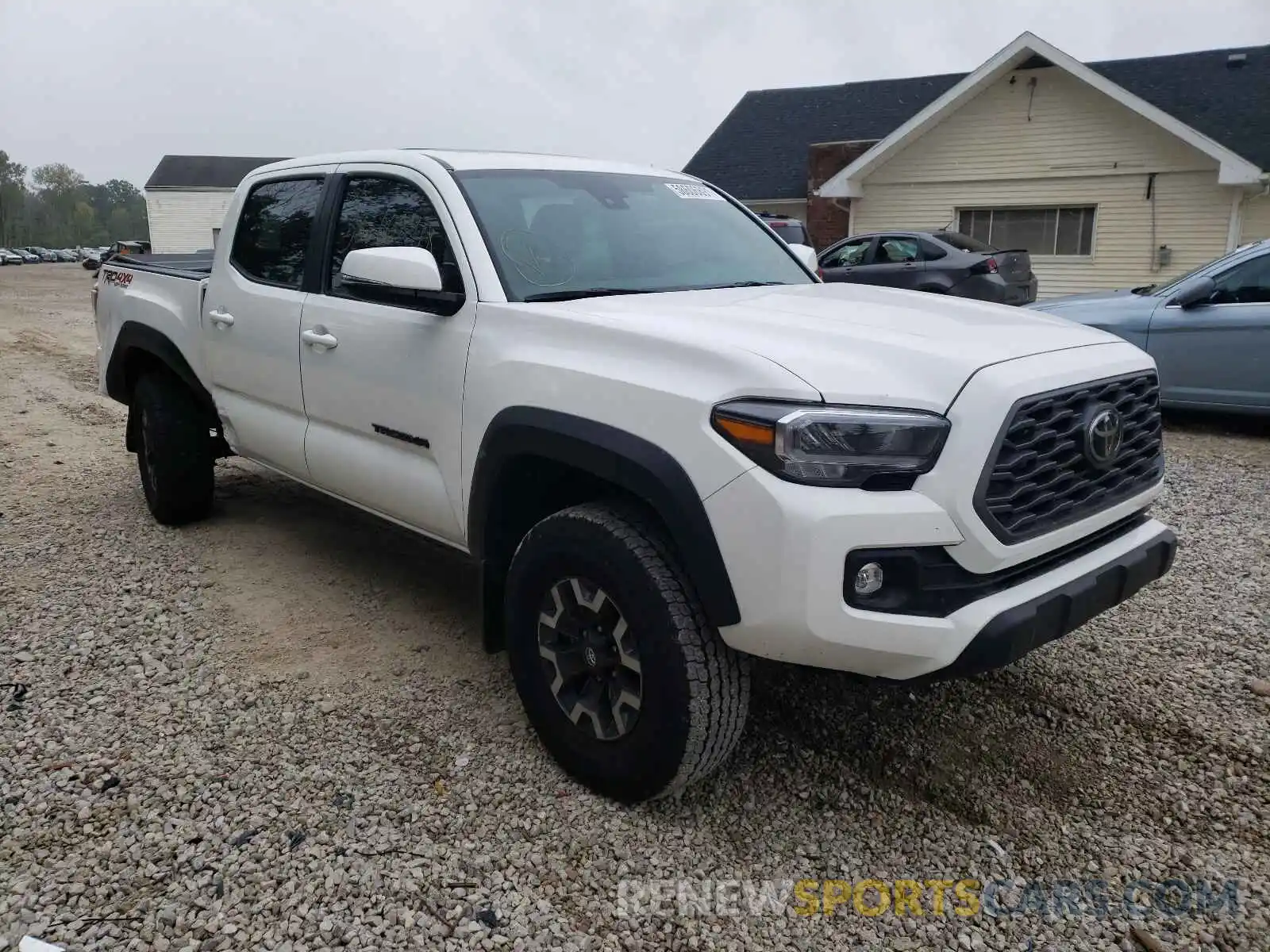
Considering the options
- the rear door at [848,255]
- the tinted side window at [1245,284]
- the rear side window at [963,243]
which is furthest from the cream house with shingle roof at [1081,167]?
the tinted side window at [1245,284]

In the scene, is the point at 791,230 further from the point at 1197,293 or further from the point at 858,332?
the point at 858,332

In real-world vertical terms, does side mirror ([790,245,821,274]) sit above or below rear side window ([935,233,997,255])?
above

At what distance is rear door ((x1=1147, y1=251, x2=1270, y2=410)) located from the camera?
285 inches

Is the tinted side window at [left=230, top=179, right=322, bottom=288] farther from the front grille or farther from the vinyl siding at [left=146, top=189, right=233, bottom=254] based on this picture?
the vinyl siding at [left=146, top=189, right=233, bottom=254]

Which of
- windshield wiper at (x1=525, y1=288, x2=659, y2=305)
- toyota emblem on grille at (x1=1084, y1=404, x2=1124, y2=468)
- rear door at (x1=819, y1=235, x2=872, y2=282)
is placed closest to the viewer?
toyota emblem on grille at (x1=1084, y1=404, x2=1124, y2=468)

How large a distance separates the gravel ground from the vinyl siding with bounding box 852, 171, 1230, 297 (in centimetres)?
1427

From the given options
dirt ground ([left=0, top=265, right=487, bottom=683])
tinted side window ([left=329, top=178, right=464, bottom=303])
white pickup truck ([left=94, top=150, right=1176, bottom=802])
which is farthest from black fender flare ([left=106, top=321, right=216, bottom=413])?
tinted side window ([left=329, top=178, right=464, bottom=303])

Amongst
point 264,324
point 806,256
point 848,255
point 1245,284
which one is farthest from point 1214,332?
point 848,255

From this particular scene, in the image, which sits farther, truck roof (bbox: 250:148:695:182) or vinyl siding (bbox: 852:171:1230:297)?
vinyl siding (bbox: 852:171:1230:297)

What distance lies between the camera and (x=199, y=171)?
169 feet

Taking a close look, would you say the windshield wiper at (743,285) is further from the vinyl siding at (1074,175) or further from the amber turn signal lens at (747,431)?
the vinyl siding at (1074,175)

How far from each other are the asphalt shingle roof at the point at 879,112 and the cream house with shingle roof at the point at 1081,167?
0.06 m

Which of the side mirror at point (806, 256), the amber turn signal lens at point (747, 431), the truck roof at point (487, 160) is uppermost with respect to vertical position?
the truck roof at point (487, 160)

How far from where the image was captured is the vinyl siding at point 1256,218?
1612cm
